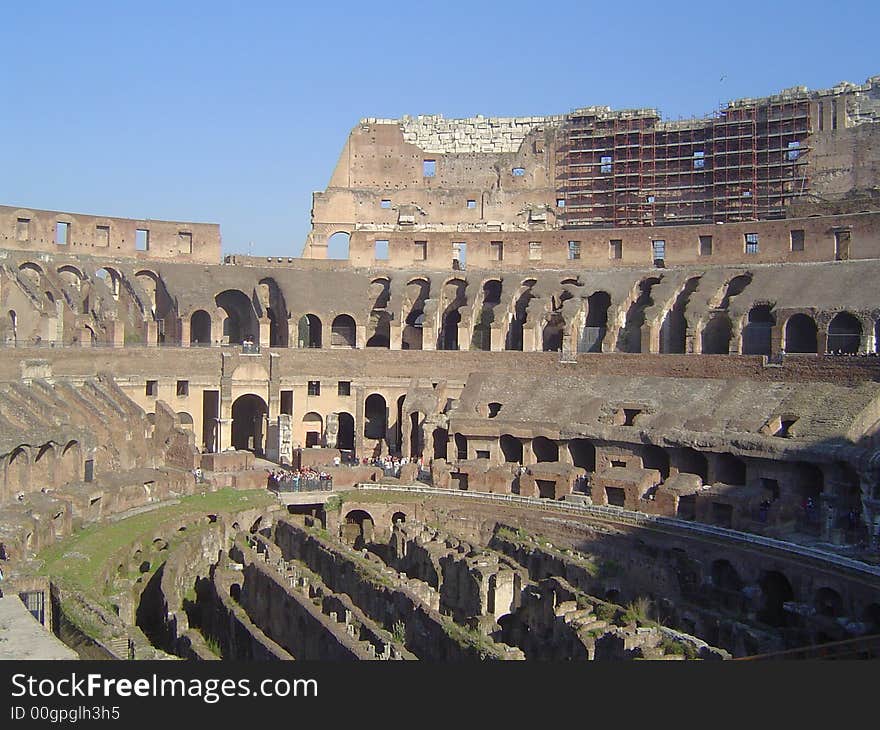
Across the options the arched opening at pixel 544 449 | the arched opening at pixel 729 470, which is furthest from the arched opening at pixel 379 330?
the arched opening at pixel 729 470

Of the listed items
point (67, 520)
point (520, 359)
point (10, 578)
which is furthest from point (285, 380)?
point (10, 578)

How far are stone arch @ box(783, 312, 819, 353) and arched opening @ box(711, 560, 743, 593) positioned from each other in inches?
561

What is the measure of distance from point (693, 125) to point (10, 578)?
3772 centimetres

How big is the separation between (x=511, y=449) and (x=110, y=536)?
51.2ft

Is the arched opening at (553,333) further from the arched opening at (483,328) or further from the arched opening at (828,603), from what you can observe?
the arched opening at (828,603)

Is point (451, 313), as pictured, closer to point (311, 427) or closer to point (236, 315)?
point (311, 427)

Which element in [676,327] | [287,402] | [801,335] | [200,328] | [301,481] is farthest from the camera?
[200,328]

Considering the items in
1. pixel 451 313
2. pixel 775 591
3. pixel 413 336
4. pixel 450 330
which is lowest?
pixel 775 591

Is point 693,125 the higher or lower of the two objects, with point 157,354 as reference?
higher

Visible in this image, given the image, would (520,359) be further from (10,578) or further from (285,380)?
(10,578)

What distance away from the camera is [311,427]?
41562 mm

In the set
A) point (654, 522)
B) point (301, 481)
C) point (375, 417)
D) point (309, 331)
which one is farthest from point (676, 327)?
point (309, 331)

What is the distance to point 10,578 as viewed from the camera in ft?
61.5

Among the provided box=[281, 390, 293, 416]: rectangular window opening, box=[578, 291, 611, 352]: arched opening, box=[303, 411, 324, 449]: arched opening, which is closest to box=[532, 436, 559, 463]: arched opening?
box=[578, 291, 611, 352]: arched opening
